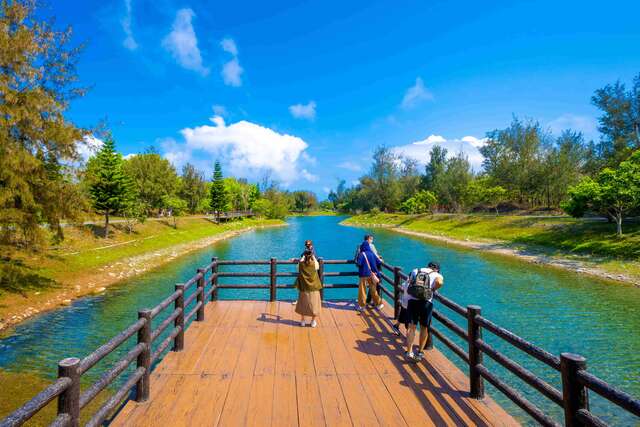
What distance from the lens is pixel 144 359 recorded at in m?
5.30

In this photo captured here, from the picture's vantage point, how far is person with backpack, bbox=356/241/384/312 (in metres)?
10.1

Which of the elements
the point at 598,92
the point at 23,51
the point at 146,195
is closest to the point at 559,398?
the point at 23,51

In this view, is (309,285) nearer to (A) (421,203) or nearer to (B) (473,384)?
(B) (473,384)

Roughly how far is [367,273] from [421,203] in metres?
73.2

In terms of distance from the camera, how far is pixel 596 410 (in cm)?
813

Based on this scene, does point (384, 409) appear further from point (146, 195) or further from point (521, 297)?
point (146, 195)

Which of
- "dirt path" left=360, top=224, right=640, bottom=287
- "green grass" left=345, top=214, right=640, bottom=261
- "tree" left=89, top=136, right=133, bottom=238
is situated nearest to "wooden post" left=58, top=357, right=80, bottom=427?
"dirt path" left=360, top=224, right=640, bottom=287

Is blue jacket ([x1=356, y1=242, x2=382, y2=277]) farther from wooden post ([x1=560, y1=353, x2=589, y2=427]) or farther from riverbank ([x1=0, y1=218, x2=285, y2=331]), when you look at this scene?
riverbank ([x1=0, y1=218, x2=285, y2=331])

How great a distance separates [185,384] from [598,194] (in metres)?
35.6

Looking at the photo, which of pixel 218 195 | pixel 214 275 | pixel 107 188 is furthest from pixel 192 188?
pixel 214 275

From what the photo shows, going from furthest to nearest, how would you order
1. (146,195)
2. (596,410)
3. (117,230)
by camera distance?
(146,195) < (117,230) < (596,410)

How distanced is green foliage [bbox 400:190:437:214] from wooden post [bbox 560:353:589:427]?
247 feet

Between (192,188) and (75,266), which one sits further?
(192,188)

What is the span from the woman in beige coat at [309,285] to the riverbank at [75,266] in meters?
13.7
